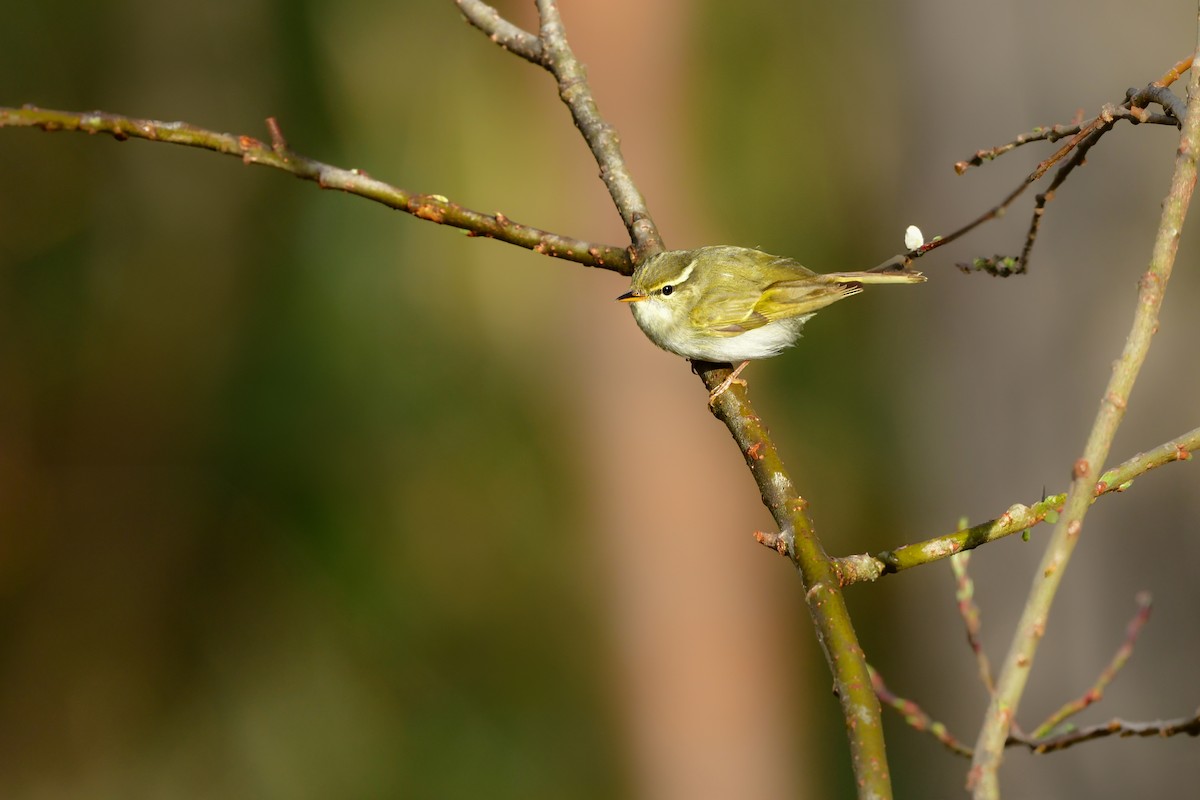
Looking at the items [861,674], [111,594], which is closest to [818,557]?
[861,674]

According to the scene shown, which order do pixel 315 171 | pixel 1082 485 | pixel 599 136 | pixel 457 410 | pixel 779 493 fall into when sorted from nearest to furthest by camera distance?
pixel 1082 485, pixel 779 493, pixel 315 171, pixel 599 136, pixel 457 410

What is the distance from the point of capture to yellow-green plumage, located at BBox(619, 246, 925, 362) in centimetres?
302

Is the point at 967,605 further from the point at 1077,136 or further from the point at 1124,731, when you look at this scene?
the point at 1077,136

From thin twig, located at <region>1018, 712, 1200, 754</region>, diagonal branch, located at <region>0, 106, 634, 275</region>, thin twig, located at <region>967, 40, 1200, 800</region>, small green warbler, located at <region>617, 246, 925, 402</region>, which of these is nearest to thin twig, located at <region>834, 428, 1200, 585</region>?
thin twig, located at <region>967, 40, 1200, 800</region>

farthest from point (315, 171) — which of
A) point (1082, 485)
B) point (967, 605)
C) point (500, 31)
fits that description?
point (967, 605)

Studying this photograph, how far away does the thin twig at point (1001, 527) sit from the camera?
1723mm

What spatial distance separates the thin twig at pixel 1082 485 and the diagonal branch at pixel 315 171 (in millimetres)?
1297

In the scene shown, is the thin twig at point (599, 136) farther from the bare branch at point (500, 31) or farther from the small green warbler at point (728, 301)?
the small green warbler at point (728, 301)

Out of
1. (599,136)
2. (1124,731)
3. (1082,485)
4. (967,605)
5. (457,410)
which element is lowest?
(1124,731)

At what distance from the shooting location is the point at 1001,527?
1769mm

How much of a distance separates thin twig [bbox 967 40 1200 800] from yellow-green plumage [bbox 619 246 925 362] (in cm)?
140

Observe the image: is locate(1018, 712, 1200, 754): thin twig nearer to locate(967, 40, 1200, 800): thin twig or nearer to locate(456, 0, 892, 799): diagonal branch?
locate(456, 0, 892, 799): diagonal branch

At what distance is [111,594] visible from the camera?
30.3 ft

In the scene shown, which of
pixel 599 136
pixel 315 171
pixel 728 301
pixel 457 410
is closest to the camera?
pixel 315 171
